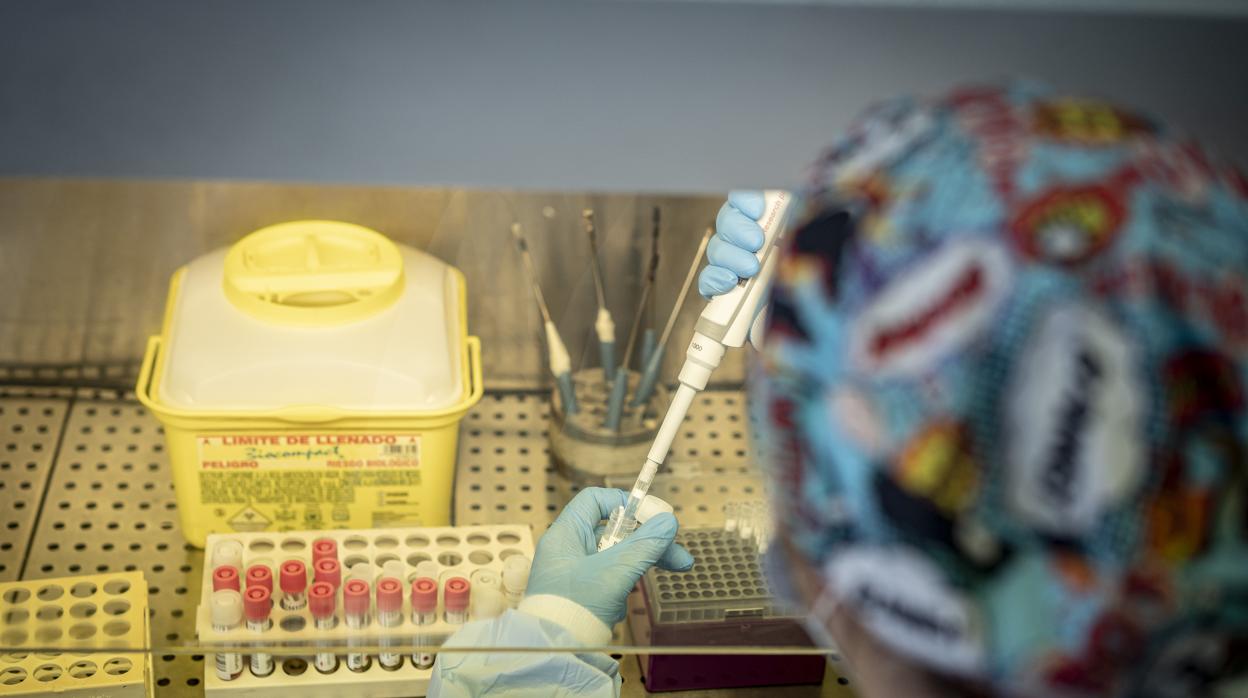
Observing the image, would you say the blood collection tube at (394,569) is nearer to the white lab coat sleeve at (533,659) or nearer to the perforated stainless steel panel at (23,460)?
the white lab coat sleeve at (533,659)

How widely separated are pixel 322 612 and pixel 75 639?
0.24m

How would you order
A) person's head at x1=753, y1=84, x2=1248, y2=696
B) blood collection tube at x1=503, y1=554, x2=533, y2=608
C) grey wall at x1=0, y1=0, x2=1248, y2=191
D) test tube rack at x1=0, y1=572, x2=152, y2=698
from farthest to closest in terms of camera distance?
blood collection tube at x1=503, y1=554, x2=533, y2=608, test tube rack at x1=0, y1=572, x2=152, y2=698, grey wall at x1=0, y1=0, x2=1248, y2=191, person's head at x1=753, y1=84, x2=1248, y2=696

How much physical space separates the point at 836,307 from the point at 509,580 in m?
0.76

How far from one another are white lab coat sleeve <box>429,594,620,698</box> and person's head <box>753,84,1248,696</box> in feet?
1.94

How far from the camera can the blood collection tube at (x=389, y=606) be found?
4.33ft

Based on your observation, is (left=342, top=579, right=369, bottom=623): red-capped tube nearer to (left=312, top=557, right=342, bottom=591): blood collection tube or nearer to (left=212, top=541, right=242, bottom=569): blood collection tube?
(left=312, top=557, right=342, bottom=591): blood collection tube

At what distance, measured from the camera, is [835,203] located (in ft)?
2.15

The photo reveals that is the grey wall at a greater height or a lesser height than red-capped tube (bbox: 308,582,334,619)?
greater

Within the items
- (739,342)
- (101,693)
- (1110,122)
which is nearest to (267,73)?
(1110,122)

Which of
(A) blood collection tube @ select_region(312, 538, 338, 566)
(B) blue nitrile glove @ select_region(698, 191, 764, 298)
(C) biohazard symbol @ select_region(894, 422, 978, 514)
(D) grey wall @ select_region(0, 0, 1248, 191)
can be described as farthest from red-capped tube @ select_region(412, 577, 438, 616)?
(C) biohazard symbol @ select_region(894, 422, 978, 514)

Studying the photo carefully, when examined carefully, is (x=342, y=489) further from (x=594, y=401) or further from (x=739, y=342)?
(x=739, y=342)

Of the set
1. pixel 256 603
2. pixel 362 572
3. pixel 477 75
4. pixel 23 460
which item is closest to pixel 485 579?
pixel 362 572

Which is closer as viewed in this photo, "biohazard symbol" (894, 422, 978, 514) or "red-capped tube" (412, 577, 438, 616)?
"biohazard symbol" (894, 422, 978, 514)

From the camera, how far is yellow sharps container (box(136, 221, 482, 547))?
133cm
